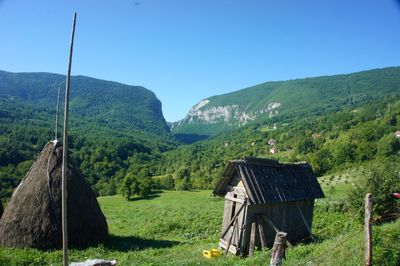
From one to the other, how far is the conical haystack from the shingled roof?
7.60m

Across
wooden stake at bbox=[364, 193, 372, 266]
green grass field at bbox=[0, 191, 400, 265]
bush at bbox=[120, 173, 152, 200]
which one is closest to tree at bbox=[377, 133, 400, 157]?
green grass field at bbox=[0, 191, 400, 265]

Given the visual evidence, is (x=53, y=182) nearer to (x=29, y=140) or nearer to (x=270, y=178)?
(x=270, y=178)

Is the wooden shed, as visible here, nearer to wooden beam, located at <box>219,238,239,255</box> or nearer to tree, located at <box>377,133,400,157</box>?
wooden beam, located at <box>219,238,239,255</box>

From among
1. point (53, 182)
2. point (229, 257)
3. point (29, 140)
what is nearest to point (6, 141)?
point (29, 140)

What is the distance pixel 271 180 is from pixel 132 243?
9763 mm

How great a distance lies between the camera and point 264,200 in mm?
14531

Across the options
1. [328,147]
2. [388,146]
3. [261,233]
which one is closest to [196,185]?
[328,147]

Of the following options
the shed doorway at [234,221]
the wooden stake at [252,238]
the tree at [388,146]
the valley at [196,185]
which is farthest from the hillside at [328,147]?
the wooden stake at [252,238]

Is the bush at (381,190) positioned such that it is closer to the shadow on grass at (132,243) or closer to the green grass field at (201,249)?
the green grass field at (201,249)

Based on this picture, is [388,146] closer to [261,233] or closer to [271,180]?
[271,180]

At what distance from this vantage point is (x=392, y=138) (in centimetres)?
8300

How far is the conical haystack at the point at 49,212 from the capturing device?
16328 millimetres

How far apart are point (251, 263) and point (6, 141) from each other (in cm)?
9660

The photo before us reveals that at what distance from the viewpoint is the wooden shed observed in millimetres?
14719
